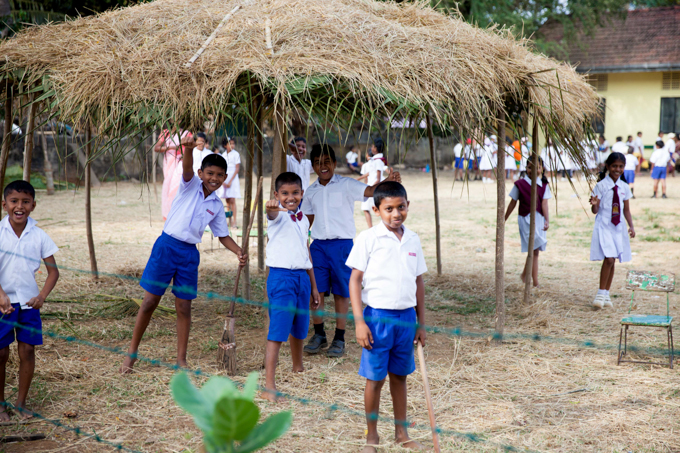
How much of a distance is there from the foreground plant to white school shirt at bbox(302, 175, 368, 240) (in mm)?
3920

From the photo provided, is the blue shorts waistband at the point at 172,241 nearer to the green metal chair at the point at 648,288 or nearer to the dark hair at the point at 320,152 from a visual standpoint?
the dark hair at the point at 320,152

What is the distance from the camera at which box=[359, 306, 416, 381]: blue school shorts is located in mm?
3047

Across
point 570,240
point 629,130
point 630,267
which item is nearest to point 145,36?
point 630,267

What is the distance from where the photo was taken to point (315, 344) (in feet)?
16.1

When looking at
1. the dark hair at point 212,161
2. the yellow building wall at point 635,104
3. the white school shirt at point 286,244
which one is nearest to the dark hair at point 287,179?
the white school shirt at point 286,244

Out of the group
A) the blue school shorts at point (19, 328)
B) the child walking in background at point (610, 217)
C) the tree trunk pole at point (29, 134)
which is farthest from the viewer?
the child walking in background at point (610, 217)

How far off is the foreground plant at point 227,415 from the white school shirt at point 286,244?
10.5 ft

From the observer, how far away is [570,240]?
407 inches

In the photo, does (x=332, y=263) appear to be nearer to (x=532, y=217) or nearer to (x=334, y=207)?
(x=334, y=207)

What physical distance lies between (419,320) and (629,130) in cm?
2354

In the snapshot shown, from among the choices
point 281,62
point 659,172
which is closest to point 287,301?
point 281,62

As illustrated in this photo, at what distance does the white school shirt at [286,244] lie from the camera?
4027 mm

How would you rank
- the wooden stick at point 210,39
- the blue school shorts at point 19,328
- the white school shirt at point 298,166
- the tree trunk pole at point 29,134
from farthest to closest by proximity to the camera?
the white school shirt at point 298,166 → the tree trunk pole at point 29,134 → the wooden stick at point 210,39 → the blue school shorts at point 19,328

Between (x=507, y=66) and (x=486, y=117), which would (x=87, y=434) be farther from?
(x=507, y=66)
